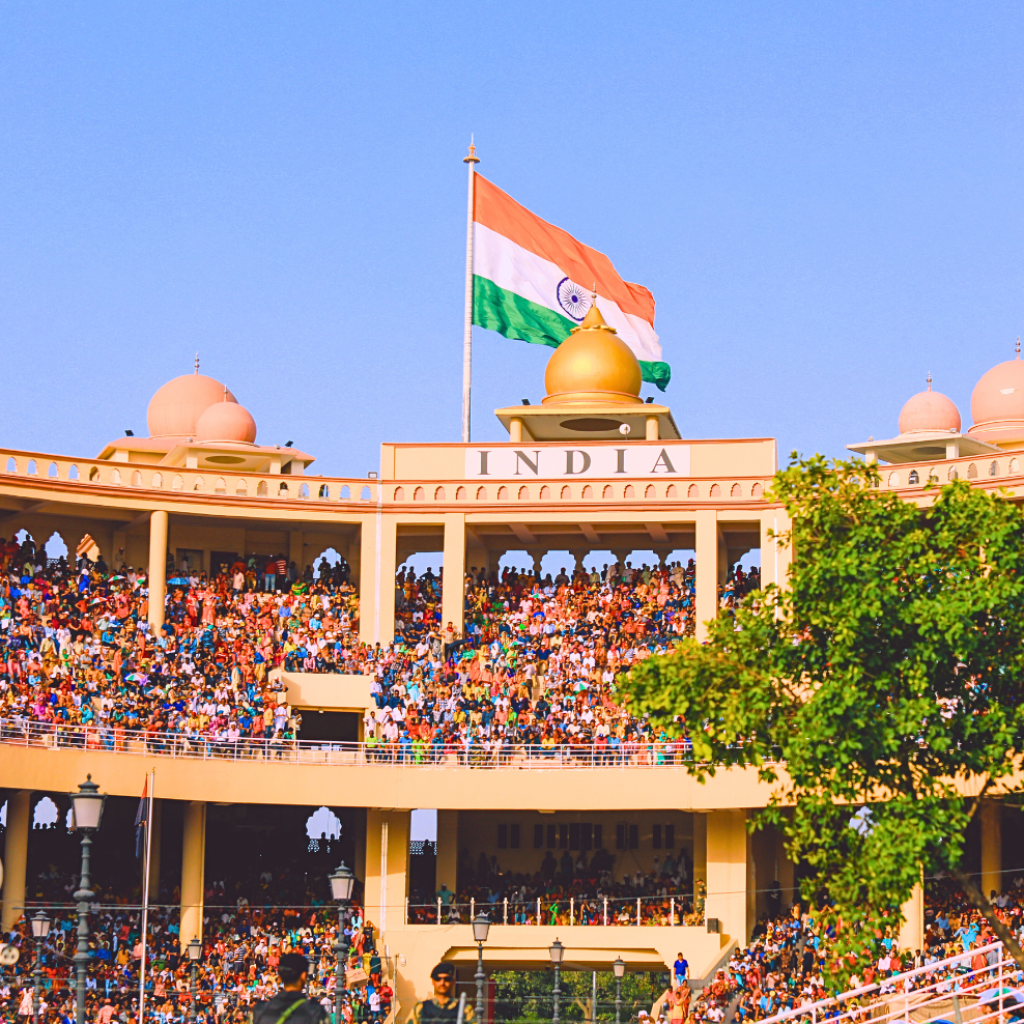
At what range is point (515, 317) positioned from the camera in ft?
162

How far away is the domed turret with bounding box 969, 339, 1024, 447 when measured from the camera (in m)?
51.7

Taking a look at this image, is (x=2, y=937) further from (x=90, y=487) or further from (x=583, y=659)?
(x=583, y=659)

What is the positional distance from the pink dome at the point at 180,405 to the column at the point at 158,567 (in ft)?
28.1

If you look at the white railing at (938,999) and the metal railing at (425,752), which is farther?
the metal railing at (425,752)

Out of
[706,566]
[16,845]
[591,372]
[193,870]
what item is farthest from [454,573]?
[16,845]

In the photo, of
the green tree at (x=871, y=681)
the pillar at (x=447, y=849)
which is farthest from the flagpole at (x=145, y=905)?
the green tree at (x=871, y=681)

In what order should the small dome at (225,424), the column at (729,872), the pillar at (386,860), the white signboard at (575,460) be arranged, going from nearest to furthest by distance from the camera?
the column at (729,872), the pillar at (386,860), the white signboard at (575,460), the small dome at (225,424)

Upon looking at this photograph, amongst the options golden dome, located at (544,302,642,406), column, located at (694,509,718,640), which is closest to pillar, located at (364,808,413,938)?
column, located at (694,509,718,640)

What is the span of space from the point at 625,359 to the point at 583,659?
9.69m

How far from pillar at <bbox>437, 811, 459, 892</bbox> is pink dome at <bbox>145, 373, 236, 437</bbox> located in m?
15.4

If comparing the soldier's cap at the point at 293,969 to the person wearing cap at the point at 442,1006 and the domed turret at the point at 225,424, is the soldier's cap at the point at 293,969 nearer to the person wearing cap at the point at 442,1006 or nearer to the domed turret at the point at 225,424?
the person wearing cap at the point at 442,1006

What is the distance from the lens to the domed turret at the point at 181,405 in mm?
54062

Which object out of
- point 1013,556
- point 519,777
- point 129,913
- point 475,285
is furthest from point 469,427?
point 1013,556

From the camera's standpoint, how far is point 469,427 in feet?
156
